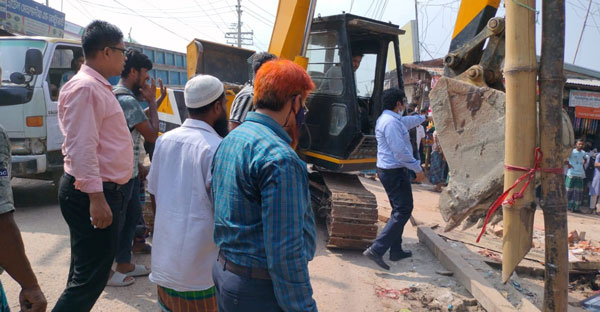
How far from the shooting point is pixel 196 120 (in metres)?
2.20

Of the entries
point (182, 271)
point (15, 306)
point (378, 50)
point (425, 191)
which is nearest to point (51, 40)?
point (15, 306)

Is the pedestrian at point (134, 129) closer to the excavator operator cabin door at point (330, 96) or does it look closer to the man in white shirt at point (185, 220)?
the man in white shirt at point (185, 220)

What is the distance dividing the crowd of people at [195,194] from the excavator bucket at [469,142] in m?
0.99

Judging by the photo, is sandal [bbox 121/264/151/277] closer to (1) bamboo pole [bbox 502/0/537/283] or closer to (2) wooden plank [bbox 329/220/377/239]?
(2) wooden plank [bbox 329/220/377/239]

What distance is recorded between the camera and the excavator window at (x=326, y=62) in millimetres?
5316

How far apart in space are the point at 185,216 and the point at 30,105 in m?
4.98

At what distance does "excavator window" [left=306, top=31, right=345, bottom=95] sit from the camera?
17.4 ft

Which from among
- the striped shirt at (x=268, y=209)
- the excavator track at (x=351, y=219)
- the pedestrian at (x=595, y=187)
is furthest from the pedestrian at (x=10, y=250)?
the pedestrian at (x=595, y=187)

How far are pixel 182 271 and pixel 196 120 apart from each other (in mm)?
771

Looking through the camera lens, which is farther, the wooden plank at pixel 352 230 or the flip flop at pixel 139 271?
the wooden plank at pixel 352 230

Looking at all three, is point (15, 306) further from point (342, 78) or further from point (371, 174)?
point (371, 174)

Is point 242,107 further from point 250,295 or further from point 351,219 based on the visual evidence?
point 250,295

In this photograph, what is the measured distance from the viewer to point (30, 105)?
18.8 feet

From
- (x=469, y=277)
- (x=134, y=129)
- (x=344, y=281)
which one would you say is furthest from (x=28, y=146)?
(x=469, y=277)
